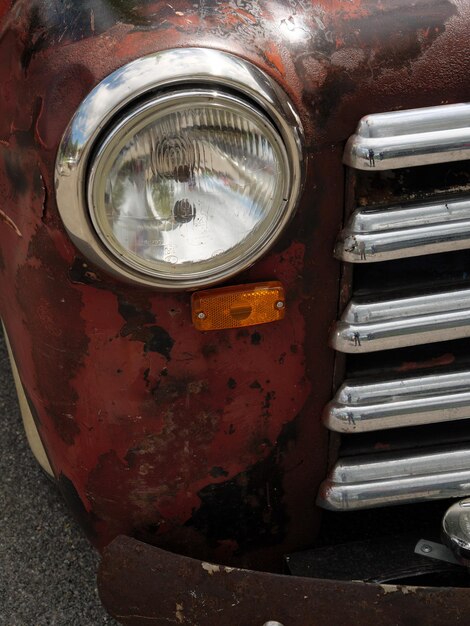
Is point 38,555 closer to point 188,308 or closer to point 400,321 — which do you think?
point 188,308

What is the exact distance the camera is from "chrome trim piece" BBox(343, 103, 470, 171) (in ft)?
4.63

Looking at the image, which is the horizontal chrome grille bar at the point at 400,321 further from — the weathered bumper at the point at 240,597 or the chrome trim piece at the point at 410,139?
the weathered bumper at the point at 240,597

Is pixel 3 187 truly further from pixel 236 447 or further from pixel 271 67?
pixel 236 447

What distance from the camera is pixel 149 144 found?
4.39ft

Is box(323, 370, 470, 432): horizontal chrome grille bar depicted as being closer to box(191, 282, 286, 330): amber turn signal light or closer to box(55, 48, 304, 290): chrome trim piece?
box(191, 282, 286, 330): amber turn signal light

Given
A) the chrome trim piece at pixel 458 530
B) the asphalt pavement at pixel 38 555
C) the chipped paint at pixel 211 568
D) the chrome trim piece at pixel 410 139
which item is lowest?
the asphalt pavement at pixel 38 555

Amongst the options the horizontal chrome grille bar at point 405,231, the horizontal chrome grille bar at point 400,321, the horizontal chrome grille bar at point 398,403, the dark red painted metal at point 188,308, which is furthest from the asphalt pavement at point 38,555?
the horizontal chrome grille bar at point 405,231

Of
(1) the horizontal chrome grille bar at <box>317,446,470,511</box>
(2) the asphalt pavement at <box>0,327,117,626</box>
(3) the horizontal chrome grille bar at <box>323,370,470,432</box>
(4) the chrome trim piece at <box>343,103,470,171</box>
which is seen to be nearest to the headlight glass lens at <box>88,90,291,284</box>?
(4) the chrome trim piece at <box>343,103,470,171</box>

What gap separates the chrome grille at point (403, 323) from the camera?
4.68 ft

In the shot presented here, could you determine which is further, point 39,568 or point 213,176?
point 39,568

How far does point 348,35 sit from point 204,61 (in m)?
0.27

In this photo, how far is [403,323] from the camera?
1579 mm

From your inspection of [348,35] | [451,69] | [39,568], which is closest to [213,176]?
[348,35]

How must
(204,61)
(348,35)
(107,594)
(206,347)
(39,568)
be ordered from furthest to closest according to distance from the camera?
(39,568), (107,594), (206,347), (348,35), (204,61)
